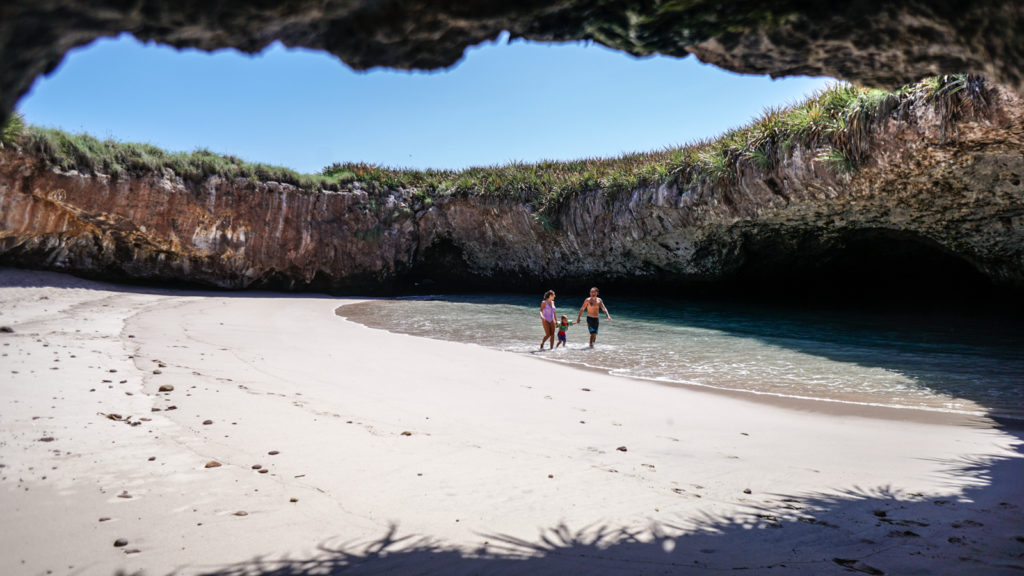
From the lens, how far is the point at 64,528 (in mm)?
2379

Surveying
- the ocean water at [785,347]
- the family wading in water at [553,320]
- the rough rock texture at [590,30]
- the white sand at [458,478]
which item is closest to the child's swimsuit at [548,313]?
the family wading in water at [553,320]

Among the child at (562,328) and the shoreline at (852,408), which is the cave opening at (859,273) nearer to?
the child at (562,328)

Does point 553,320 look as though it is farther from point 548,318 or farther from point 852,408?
point 852,408

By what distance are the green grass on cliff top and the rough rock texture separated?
8.17 meters

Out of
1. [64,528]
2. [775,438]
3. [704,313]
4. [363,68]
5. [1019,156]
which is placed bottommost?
[64,528]

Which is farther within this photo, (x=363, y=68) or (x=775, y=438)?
(x=775, y=438)

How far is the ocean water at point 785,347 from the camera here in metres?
6.55

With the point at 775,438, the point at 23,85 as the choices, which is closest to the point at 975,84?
the point at 775,438

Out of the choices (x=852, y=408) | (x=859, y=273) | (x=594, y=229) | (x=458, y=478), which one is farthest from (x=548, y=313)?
(x=859, y=273)

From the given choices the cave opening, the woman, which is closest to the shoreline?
the woman

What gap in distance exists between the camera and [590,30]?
2.26m

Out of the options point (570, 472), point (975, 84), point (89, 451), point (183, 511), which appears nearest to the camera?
point (183, 511)

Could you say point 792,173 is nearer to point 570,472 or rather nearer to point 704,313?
point 704,313

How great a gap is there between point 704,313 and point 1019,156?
7592 mm
